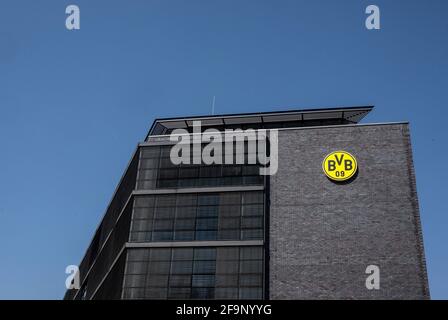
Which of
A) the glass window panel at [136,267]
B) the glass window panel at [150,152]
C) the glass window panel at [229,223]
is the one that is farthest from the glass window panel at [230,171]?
the glass window panel at [136,267]

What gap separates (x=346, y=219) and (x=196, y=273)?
485 inches

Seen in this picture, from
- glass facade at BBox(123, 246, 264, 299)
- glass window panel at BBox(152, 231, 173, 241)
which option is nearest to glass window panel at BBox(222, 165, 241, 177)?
glass facade at BBox(123, 246, 264, 299)

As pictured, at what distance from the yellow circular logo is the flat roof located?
27.3 feet

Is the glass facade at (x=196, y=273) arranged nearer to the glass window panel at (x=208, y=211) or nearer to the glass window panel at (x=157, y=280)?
the glass window panel at (x=157, y=280)

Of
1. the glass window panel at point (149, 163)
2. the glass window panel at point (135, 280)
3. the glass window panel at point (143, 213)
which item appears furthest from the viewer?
the glass window panel at point (149, 163)

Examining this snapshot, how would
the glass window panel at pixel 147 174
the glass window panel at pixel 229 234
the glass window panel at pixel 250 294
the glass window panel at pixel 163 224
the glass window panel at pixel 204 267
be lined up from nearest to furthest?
the glass window panel at pixel 250 294 < the glass window panel at pixel 204 267 < the glass window panel at pixel 229 234 < the glass window panel at pixel 163 224 < the glass window panel at pixel 147 174

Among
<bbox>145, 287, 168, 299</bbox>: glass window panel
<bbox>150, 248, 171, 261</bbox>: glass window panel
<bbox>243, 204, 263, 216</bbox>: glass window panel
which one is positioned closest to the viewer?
<bbox>145, 287, 168, 299</bbox>: glass window panel

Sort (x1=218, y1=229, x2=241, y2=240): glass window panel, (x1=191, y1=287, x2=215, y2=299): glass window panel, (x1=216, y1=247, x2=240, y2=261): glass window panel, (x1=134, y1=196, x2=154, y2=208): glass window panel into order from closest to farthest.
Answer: (x1=191, y1=287, x2=215, y2=299): glass window panel → (x1=216, y1=247, x2=240, y2=261): glass window panel → (x1=218, y1=229, x2=241, y2=240): glass window panel → (x1=134, y1=196, x2=154, y2=208): glass window panel

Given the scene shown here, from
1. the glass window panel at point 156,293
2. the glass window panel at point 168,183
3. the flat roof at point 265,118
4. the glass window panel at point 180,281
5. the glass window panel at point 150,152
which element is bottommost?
the glass window panel at point 156,293

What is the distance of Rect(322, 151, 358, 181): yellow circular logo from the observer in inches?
1731

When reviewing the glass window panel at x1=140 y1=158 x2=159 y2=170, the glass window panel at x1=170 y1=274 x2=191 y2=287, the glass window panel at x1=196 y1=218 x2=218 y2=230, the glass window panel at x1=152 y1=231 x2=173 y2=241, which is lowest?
the glass window panel at x1=170 y1=274 x2=191 y2=287

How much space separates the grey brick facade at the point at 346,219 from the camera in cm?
4019

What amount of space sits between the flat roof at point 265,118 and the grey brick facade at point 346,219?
21.0 ft

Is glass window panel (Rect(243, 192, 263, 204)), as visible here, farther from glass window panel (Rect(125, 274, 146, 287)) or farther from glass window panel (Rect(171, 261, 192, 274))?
glass window panel (Rect(125, 274, 146, 287))
